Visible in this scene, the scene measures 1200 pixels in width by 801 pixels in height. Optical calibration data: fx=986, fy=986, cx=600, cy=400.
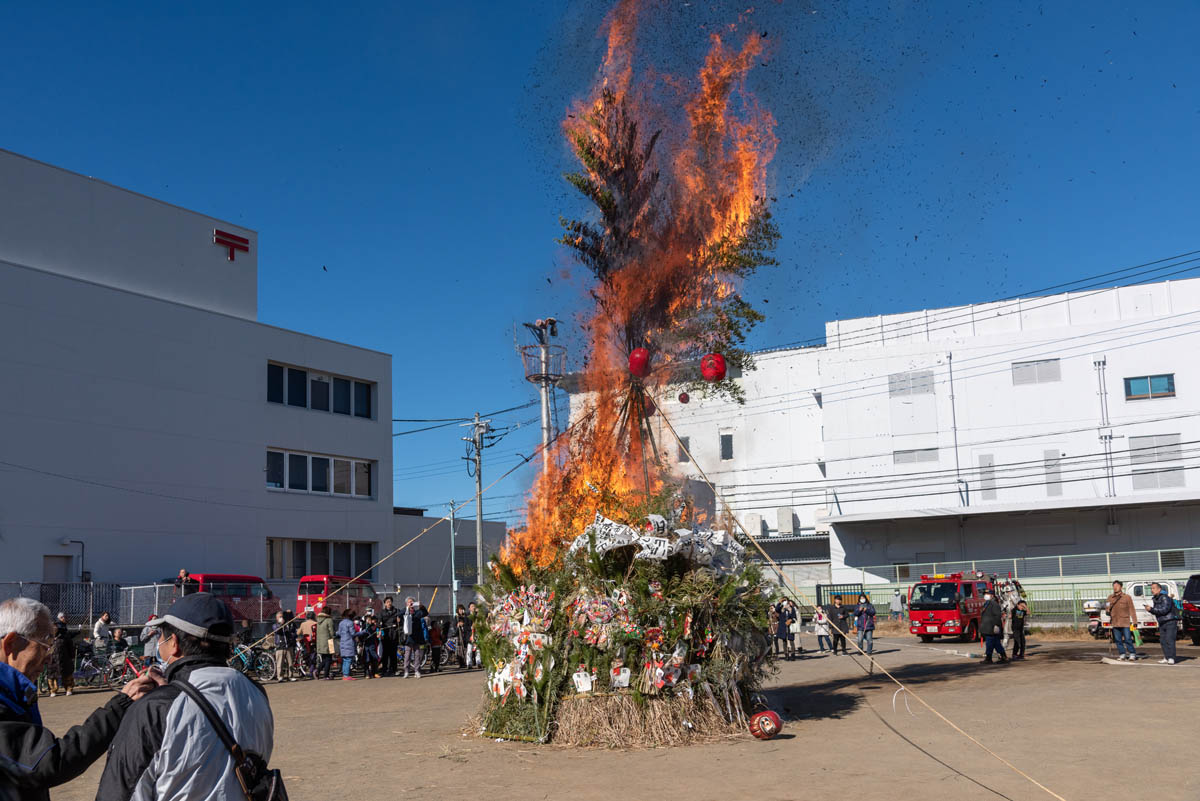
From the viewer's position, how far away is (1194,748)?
38.9 feet

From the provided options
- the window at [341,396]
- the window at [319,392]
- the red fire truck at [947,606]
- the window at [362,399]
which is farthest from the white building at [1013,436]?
the window at [319,392]

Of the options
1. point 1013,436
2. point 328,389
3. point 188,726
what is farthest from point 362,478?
point 188,726

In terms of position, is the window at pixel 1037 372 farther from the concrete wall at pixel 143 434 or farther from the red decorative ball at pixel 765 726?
the red decorative ball at pixel 765 726

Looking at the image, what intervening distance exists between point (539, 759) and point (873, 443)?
40.0 metres

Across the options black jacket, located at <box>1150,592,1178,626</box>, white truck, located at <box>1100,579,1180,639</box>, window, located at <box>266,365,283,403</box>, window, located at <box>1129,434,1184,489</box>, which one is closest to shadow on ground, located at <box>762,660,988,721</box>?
black jacket, located at <box>1150,592,1178,626</box>

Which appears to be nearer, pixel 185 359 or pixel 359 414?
pixel 185 359

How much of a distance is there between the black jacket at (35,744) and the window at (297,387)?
33.4 metres

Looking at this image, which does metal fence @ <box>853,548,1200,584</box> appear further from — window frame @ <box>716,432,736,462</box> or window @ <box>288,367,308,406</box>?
window @ <box>288,367,308,406</box>

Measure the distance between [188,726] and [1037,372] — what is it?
158 ft

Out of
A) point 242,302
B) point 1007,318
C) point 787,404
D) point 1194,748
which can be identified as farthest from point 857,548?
point 1194,748

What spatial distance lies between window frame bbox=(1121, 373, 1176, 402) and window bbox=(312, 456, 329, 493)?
3525 cm

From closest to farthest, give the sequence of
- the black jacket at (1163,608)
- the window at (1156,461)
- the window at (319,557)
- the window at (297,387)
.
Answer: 1. the black jacket at (1163,608)
2. the window at (297,387)
3. the window at (319,557)
4. the window at (1156,461)

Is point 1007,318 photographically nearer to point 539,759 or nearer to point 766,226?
point 766,226

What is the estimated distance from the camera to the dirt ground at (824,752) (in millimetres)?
10312
